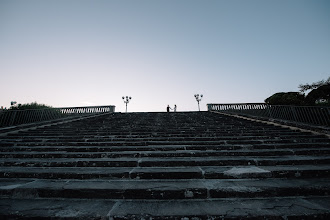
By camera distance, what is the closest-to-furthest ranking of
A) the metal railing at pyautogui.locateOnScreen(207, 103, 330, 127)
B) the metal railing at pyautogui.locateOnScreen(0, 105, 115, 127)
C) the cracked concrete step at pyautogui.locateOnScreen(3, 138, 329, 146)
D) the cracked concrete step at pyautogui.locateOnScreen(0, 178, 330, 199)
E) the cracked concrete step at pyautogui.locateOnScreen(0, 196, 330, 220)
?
the cracked concrete step at pyautogui.locateOnScreen(0, 196, 330, 220) < the cracked concrete step at pyautogui.locateOnScreen(0, 178, 330, 199) < the cracked concrete step at pyautogui.locateOnScreen(3, 138, 329, 146) < the metal railing at pyautogui.locateOnScreen(207, 103, 330, 127) < the metal railing at pyautogui.locateOnScreen(0, 105, 115, 127)

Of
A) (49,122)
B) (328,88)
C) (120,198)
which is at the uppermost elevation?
(328,88)

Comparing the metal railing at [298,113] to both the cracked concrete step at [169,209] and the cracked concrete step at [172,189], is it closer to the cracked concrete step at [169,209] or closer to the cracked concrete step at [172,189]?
the cracked concrete step at [172,189]

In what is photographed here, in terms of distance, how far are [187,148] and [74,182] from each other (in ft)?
10.5

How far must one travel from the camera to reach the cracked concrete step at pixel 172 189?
8.15ft

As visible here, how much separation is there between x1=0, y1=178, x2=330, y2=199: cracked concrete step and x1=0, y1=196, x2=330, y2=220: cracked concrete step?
0.30 ft

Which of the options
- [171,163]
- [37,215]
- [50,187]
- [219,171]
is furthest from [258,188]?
[50,187]

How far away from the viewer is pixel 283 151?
171 inches

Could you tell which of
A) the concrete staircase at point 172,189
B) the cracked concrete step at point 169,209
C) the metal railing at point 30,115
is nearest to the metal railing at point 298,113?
the concrete staircase at point 172,189

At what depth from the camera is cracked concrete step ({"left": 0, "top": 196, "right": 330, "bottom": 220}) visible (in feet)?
6.42

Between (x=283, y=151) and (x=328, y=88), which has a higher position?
(x=328, y=88)

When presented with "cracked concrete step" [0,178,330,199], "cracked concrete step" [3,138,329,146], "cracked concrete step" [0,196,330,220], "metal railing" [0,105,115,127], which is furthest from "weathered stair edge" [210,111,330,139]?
"metal railing" [0,105,115,127]

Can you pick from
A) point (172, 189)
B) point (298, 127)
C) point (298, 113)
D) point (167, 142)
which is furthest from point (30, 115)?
point (298, 113)

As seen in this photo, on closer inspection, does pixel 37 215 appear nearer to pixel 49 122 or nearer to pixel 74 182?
pixel 74 182

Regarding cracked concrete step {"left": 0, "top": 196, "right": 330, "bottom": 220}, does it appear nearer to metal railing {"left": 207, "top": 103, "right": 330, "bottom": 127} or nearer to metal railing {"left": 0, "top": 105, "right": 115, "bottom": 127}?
metal railing {"left": 207, "top": 103, "right": 330, "bottom": 127}
